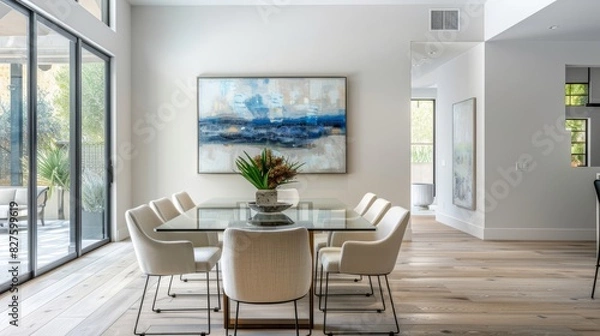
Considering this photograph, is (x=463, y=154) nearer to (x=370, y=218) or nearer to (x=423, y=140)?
(x=370, y=218)

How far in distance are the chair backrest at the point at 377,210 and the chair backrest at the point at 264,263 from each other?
1.21m

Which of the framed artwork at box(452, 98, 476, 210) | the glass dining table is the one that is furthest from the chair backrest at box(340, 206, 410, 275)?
the framed artwork at box(452, 98, 476, 210)

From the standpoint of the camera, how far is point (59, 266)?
445cm

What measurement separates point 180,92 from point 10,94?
8.33 feet

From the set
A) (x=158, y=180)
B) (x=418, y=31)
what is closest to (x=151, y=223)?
(x=158, y=180)

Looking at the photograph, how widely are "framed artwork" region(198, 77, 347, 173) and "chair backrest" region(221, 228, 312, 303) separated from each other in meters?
3.77

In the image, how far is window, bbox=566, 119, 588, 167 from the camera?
6336mm

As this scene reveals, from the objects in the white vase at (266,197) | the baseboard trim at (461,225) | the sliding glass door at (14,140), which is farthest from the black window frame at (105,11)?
the baseboard trim at (461,225)

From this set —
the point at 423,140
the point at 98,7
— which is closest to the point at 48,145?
the point at 98,7

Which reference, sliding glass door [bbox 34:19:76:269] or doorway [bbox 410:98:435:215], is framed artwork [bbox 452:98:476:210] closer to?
doorway [bbox 410:98:435:215]

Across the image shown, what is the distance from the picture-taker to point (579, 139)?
6.37 metres

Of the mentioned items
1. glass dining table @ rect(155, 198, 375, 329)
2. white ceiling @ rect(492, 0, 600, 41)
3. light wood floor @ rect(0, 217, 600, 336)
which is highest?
white ceiling @ rect(492, 0, 600, 41)

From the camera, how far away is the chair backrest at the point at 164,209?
3.43 meters

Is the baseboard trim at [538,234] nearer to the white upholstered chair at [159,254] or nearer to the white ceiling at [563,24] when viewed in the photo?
the white ceiling at [563,24]
